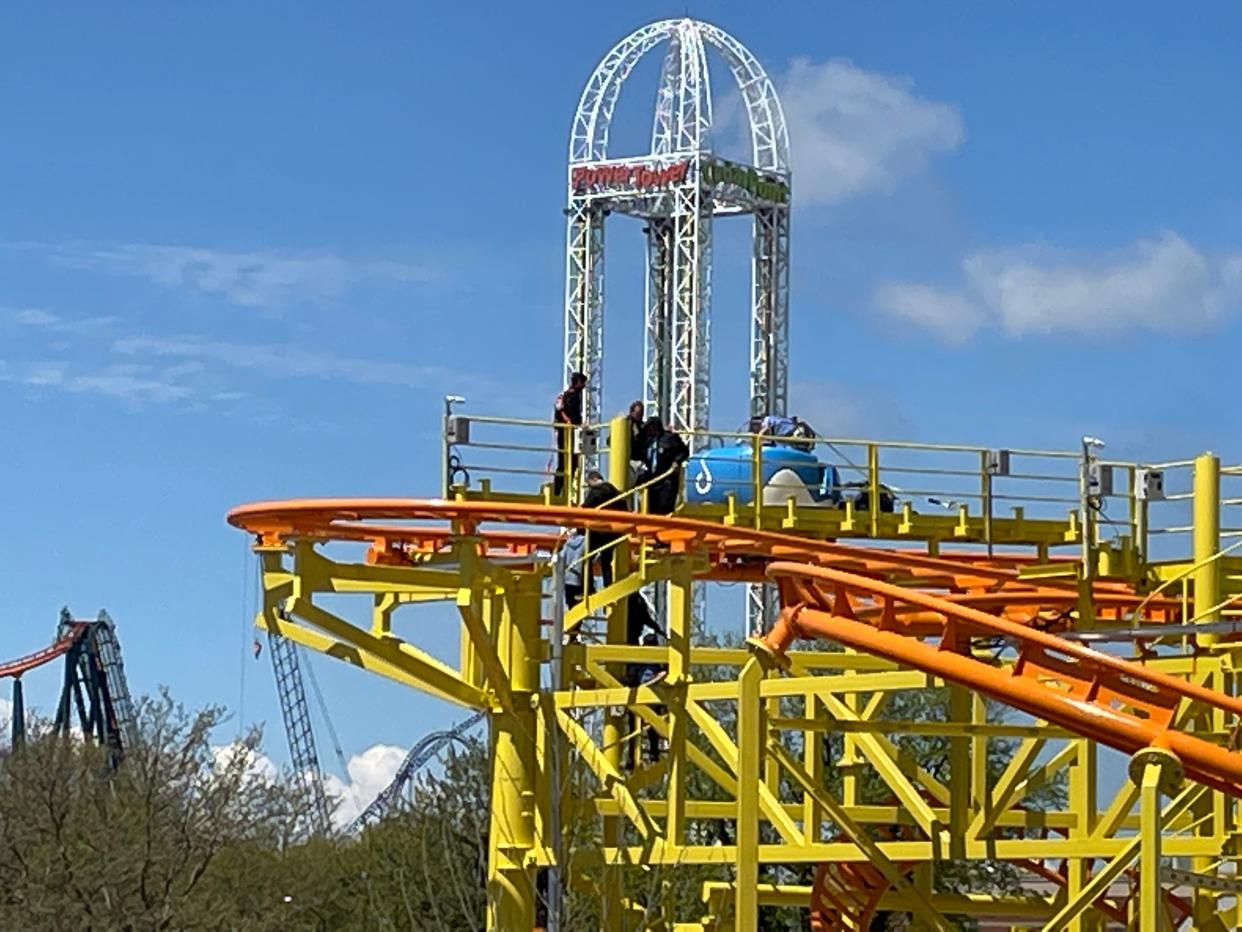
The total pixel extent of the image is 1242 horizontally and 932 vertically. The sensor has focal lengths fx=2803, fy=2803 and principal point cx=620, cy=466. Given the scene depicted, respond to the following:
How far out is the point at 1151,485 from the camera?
28984 millimetres

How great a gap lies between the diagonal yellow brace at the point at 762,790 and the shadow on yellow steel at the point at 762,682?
0.14 feet

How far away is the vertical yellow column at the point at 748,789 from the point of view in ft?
80.1

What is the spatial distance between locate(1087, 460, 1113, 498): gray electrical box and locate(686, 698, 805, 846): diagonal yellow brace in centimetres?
454

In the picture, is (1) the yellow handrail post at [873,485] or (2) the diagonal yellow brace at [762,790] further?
(1) the yellow handrail post at [873,485]

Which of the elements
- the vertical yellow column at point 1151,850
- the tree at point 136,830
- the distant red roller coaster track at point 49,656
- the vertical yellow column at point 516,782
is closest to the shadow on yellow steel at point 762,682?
the vertical yellow column at point 516,782

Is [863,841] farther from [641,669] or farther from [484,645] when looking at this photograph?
[641,669]

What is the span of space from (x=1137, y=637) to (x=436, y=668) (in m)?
7.84

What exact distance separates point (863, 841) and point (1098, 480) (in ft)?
17.9

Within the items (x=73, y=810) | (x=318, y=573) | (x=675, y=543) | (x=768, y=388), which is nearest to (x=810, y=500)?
(x=675, y=543)

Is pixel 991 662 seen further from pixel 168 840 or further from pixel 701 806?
pixel 168 840

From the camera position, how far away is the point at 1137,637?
2486 centimetres

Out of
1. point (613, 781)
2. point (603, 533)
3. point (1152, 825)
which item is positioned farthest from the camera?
point (603, 533)

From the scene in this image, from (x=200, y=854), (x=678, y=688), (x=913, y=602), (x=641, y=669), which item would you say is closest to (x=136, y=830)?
(x=200, y=854)

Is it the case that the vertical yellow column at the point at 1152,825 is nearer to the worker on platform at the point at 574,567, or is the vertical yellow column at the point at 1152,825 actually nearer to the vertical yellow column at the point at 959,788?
the vertical yellow column at the point at 959,788
